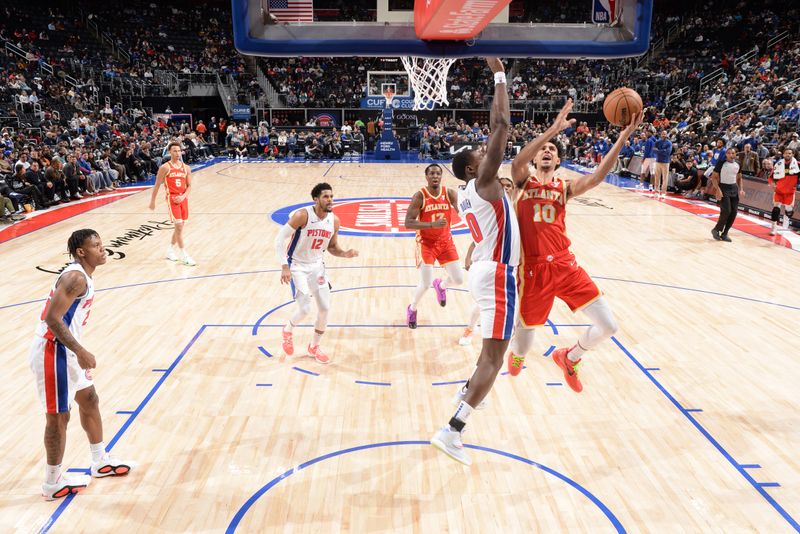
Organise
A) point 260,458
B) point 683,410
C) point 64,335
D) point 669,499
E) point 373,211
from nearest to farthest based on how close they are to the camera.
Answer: point 64,335
point 669,499
point 260,458
point 683,410
point 373,211

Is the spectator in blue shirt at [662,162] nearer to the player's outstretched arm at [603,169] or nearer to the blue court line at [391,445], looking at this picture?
the player's outstretched arm at [603,169]

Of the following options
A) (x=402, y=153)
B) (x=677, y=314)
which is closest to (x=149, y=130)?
(x=402, y=153)

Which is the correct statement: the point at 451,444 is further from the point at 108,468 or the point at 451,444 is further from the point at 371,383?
the point at 108,468

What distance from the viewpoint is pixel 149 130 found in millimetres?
25719

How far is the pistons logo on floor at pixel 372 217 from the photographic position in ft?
39.4

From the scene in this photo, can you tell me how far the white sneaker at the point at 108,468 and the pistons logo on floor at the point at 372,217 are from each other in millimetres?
7013

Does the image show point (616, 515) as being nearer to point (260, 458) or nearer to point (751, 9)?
point (260, 458)

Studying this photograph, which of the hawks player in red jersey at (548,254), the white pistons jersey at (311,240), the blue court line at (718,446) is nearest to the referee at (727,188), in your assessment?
the blue court line at (718,446)

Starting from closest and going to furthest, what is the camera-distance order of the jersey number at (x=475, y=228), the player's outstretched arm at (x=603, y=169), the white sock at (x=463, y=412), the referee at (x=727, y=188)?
the white sock at (x=463, y=412), the jersey number at (x=475, y=228), the player's outstretched arm at (x=603, y=169), the referee at (x=727, y=188)

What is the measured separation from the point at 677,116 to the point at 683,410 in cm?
2307

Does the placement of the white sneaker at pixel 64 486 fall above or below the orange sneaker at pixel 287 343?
below

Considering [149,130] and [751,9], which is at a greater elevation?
[751,9]

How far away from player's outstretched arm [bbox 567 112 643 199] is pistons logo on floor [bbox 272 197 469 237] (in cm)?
603

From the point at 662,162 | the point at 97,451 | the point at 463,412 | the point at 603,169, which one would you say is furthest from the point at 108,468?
the point at 662,162
